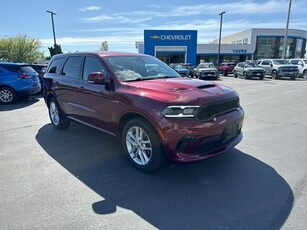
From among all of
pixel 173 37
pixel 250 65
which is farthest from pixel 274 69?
pixel 173 37

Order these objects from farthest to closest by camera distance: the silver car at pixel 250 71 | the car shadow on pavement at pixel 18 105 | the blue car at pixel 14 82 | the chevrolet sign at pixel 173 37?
1. the chevrolet sign at pixel 173 37
2. the silver car at pixel 250 71
3. the blue car at pixel 14 82
4. the car shadow on pavement at pixel 18 105

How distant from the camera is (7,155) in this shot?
459cm

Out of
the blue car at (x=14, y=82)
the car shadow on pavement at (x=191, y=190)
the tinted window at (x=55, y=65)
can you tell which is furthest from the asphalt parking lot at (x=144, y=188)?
the blue car at (x=14, y=82)

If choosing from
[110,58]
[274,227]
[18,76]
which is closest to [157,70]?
[110,58]

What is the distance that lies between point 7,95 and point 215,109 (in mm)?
9283

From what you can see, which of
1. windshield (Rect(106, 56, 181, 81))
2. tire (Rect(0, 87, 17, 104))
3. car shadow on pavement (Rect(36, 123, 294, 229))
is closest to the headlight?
car shadow on pavement (Rect(36, 123, 294, 229))

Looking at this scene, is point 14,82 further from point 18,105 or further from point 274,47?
point 274,47

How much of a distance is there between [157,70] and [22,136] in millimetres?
3598

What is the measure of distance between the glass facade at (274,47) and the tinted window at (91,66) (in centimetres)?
5353

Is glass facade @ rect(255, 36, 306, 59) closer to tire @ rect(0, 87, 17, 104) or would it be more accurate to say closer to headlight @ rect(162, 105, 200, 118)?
tire @ rect(0, 87, 17, 104)

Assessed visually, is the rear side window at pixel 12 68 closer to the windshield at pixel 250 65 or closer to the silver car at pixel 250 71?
the silver car at pixel 250 71

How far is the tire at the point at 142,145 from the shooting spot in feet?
11.5

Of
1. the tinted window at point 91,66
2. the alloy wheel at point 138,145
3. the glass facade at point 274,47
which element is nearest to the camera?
the alloy wheel at point 138,145

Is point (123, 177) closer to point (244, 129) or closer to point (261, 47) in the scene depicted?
point (244, 129)
